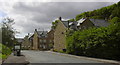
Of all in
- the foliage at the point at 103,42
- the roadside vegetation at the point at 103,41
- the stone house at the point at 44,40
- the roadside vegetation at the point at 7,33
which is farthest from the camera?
the stone house at the point at 44,40

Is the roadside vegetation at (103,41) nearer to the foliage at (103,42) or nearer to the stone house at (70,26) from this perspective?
the foliage at (103,42)

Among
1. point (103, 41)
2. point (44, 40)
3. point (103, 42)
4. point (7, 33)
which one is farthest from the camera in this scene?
point (44, 40)

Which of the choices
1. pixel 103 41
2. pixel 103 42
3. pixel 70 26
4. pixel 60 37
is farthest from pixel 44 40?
pixel 103 41

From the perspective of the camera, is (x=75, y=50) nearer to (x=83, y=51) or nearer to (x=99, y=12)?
(x=83, y=51)

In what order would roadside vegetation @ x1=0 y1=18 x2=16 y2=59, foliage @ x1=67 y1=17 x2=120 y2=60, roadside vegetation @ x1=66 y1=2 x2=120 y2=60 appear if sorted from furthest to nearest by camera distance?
1. roadside vegetation @ x1=0 y1=18 x2=16 y2=59
2. foliage @ x1=67 y1=17 x2=120 y2=60
3. roadside vegetation @ x1=66 y1=2 x2=120 y2=60

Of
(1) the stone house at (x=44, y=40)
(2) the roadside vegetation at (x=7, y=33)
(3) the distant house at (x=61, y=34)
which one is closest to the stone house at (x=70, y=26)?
(3) the distant house at (x=61, y=34)

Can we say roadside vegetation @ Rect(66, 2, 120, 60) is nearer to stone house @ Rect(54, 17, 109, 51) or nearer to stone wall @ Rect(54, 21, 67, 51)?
stone house @ Rect(54, 17, 109, 51)

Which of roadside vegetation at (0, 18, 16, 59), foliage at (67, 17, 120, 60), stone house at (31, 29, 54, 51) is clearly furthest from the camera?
stone house at (31, 29, 54, 51)

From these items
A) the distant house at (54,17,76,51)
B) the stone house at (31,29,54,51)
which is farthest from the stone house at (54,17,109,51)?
the stone house at (31,29,54,51)

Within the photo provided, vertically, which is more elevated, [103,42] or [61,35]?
[61,35]

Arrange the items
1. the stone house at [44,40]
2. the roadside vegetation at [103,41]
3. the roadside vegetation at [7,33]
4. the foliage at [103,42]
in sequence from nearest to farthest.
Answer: the roadside vegetation at [103,41] → the foliage at [103,42] → the roadside vegetation at [7,33] → the stone house at [44,40]

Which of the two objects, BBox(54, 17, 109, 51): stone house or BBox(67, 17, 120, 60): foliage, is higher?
BBox(54, 17, 109, 51): stone house

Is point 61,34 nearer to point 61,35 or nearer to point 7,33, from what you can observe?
point 61,35

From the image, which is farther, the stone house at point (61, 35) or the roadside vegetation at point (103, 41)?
the stone house at point (61, 35)
